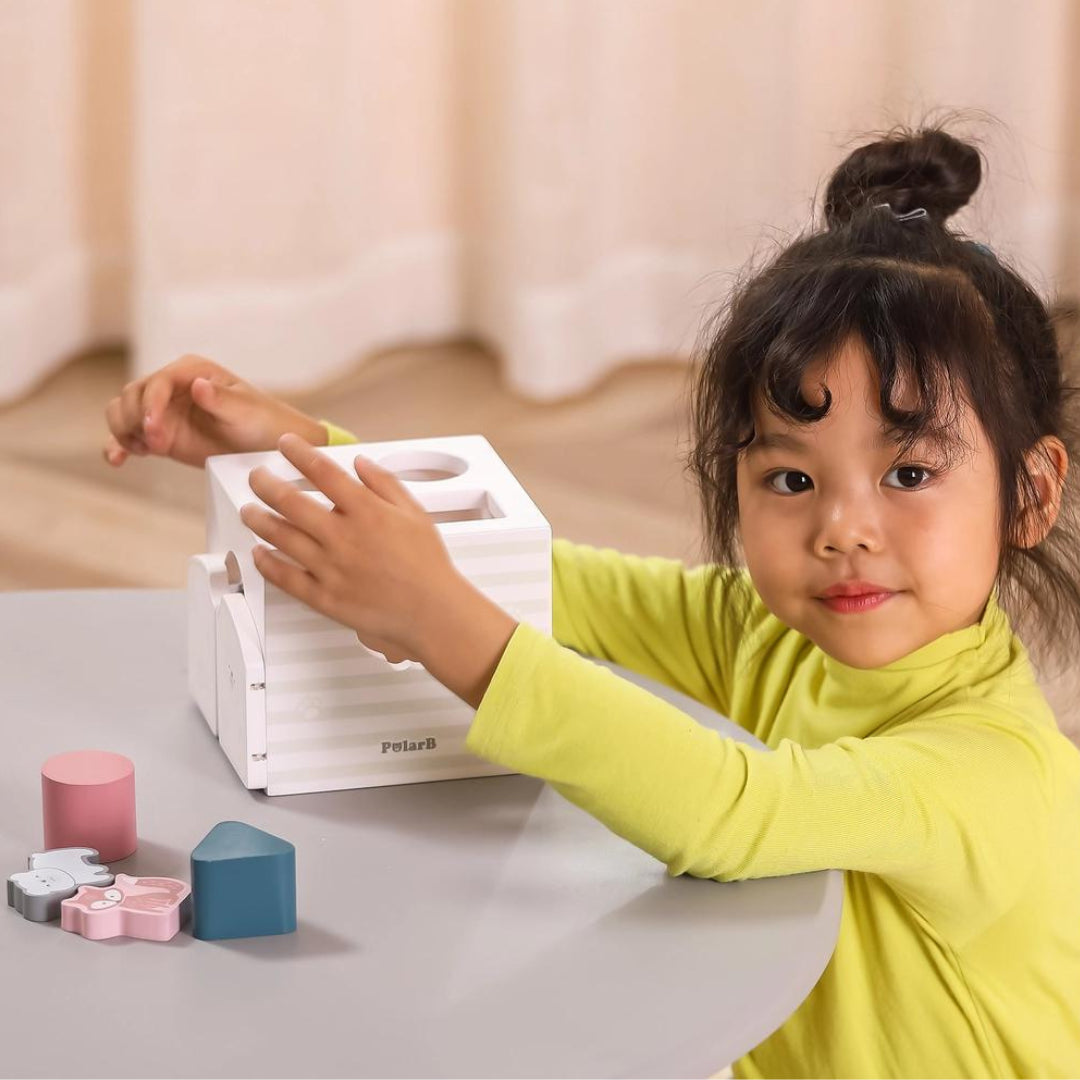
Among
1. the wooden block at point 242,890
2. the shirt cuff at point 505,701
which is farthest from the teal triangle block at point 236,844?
the shirt cuff at point 505,701

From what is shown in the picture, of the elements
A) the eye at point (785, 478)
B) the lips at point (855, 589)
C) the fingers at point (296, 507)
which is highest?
the fingers at point (296, 507)

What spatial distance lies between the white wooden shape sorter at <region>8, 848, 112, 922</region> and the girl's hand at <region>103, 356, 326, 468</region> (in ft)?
1.23

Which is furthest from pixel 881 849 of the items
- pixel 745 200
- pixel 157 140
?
pixel 745 200

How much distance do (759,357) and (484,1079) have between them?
463mm

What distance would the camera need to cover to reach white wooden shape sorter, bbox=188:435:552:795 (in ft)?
2.85

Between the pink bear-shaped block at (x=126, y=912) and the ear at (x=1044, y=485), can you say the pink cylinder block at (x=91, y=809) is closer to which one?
the pink bear-shaped block at (x=126, y=912)

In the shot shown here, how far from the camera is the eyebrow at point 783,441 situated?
0.94 m

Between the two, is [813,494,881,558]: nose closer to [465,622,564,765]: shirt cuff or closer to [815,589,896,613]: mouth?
[815,589,896,613]: mouth

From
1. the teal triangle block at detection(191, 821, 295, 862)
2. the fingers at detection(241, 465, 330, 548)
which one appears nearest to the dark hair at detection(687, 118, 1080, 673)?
the fingers at detection(241, 465, 330, 548)

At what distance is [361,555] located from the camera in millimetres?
828

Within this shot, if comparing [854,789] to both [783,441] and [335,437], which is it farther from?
[335,437]

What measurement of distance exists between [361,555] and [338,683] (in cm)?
8

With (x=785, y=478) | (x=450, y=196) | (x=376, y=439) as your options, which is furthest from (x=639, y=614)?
(x=450, y=196)

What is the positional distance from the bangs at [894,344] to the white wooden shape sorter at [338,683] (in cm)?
16
